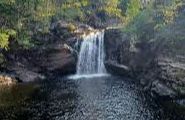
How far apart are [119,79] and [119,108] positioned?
2394 centimetres

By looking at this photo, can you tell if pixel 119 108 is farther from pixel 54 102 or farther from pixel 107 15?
pixel 107 15

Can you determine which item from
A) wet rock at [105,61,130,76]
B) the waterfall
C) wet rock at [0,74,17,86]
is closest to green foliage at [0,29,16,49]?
wet rock at [0,74,17,86]

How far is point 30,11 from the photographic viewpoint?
314ft

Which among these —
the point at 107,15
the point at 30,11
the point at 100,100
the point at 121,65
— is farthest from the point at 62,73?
the point at 107,15

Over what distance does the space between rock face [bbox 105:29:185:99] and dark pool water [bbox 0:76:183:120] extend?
10.2 ft

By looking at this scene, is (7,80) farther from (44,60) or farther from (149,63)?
(149,63)

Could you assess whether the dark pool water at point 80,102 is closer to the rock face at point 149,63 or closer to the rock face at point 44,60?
the rock face at point 149,63

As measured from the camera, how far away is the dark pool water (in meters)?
53.3

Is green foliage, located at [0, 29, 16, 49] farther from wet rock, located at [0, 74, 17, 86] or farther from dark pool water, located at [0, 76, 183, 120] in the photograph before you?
dark pool water, located at [0, 76, 183, 120]

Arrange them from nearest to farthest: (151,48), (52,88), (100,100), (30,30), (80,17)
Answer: (100,100) < (52,88) < (151,48) < (30,30) < (80,17)

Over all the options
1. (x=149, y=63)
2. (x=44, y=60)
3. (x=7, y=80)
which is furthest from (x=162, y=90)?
(x=44, y=60)

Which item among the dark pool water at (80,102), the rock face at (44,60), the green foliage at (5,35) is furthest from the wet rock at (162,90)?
the green foliage at (5,35)

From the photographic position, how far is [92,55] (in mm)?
93125

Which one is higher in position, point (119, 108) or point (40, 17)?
point (40, 17)
